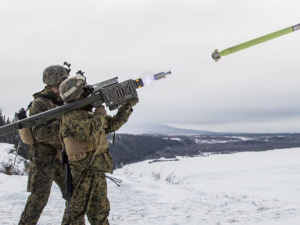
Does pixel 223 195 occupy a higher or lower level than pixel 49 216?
lower

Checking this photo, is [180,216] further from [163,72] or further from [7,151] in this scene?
[7,151]

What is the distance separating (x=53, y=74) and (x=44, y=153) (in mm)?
1206

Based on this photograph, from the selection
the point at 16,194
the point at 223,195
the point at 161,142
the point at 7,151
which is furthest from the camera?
the point at 161,142

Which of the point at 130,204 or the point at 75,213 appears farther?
the point at 130,204

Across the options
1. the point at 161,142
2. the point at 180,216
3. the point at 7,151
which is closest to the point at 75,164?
the point at 180,216

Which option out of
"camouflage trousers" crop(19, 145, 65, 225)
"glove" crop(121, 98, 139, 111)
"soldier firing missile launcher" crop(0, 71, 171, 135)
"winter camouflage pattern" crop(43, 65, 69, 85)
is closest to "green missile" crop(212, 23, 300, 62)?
"soldier firing missile launcher" crop(0, 71, 171, 135)

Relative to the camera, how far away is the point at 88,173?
13.2ft

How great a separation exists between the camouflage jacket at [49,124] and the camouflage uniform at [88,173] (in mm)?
468

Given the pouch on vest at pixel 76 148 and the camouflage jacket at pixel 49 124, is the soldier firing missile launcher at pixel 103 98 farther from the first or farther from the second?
the pouch on vest at pixel 76 148

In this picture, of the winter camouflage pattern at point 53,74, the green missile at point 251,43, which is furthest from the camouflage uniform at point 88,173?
the green missile at point 251,43

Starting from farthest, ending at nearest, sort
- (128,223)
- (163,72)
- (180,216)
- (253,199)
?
(253,199), (180,216), (128,223), (163,72)

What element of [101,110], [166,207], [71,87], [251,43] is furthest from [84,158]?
[166,207]

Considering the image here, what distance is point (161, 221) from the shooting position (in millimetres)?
6344

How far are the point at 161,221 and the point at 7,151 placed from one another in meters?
10.4
